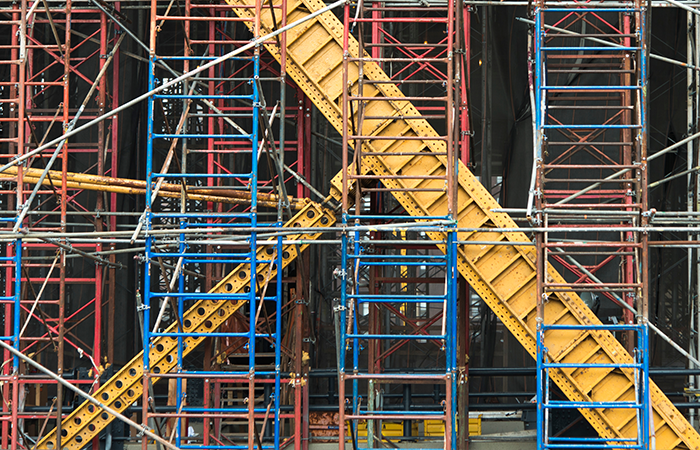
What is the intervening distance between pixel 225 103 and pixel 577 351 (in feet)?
27.9

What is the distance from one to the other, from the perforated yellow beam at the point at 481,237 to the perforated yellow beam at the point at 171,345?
67 cm

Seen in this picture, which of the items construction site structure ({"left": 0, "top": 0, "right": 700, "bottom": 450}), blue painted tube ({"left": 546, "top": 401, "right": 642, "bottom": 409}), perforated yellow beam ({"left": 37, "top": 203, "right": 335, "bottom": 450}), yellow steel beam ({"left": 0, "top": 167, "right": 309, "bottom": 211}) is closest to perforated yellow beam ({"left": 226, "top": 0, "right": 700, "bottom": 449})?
construction site structure ({"left": 0, "top": 0, "right": 700, "bottom": 450})

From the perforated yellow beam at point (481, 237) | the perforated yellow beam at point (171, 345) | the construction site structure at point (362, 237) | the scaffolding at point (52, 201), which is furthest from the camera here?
the scaffolding at point (52, 201)

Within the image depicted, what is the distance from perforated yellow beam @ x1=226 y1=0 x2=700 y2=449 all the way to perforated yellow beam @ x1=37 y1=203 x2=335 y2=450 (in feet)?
2.20

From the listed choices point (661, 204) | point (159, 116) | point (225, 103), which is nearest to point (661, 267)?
point (661, 204)

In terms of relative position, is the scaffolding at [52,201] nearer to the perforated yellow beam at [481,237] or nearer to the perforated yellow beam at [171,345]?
the perforated yellow beam at [171,345]

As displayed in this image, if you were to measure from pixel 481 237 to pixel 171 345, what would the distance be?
485cm

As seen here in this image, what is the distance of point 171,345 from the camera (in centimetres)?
1132

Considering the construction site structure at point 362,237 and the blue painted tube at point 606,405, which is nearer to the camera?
the blue painted tube at point 606,405

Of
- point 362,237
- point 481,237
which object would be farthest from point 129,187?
point 481,237

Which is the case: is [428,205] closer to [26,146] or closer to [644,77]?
[644,77]

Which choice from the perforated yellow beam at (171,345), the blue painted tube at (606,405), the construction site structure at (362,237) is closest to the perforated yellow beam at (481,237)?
the construction site structure at (362,237)

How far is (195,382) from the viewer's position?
14.9 m

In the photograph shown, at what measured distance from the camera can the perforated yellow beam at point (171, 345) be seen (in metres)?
11.2
